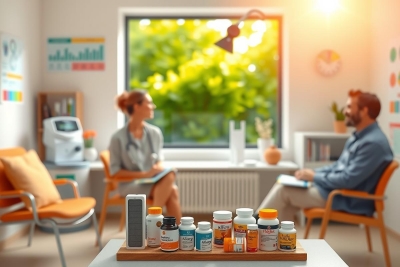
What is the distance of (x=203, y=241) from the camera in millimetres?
2201

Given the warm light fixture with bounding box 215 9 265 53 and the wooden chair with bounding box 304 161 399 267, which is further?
the warm light fixture with bounding box 215 9 265 53

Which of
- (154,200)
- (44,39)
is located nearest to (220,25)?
(44,39)

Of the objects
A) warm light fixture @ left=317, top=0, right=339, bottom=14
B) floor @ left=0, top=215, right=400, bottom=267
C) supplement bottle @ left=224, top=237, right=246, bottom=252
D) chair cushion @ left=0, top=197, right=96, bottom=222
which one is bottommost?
floor @ left=0, top=215, right=400, bottom=267

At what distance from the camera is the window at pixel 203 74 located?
6199 millimetres

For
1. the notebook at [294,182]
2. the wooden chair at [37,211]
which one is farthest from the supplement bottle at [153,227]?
the notebook at [294,182]

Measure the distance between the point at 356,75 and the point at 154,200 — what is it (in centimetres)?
274

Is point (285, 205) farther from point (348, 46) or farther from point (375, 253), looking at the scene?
point (348, 46)

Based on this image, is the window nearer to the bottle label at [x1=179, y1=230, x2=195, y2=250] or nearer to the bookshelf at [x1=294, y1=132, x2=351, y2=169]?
the bookshelf at [x1=294, y1=132, x2=351, y2=169]

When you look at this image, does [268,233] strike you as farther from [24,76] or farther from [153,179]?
[24,76]

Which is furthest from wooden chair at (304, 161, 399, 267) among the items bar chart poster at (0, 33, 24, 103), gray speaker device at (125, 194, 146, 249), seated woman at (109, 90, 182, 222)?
bar chart poster at (0, 33, 24, 103)

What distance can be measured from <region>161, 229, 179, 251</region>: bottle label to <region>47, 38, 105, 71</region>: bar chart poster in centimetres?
383

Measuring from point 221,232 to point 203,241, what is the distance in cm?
11

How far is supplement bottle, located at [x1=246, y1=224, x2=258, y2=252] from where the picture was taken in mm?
2199

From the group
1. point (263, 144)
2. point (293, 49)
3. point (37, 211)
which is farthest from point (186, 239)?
point (293, 49)
